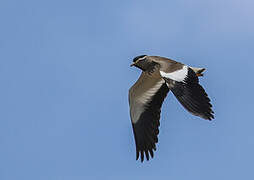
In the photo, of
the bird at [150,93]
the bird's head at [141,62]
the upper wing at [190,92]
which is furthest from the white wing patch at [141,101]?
the upper wing at [190,92]

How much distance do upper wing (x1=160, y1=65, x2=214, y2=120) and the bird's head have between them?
1.52 metres

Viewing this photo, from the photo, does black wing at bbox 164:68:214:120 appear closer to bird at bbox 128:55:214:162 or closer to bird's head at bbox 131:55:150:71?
bird at bbox 128:55:214:162

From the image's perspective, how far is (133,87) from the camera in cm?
1655

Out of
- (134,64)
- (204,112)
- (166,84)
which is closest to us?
(204,112)

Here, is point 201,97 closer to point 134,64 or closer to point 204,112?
point 204,112

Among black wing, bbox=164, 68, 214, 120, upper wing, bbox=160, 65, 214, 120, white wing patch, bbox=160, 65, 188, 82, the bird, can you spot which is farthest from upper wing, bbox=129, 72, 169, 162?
black wing, bbox=164, 68, 214, 120

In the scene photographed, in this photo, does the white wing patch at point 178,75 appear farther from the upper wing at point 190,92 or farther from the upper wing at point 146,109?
the upper wing at point 146,109

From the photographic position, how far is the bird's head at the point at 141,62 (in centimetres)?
1670

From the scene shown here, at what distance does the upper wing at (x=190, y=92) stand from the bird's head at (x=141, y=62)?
5.00 ft

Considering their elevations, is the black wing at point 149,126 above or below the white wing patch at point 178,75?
below

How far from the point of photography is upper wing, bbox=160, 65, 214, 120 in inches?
556

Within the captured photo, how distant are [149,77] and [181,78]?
1.77 metres

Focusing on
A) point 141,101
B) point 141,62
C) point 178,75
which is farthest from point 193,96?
point 141,62

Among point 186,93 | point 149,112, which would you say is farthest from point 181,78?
point 149,112
